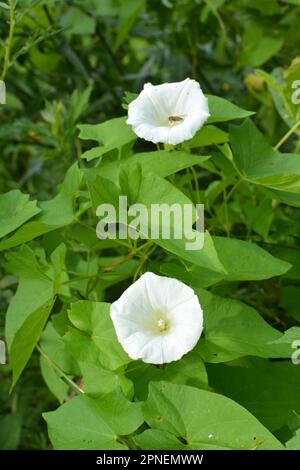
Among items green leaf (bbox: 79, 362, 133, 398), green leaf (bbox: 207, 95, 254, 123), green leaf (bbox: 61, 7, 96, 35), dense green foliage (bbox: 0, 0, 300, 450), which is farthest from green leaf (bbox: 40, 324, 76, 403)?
green leaf (bbox: 61, 7, 96, 35)

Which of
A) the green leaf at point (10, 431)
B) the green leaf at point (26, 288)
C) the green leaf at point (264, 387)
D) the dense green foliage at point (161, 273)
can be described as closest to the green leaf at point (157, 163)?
the dense green foliage at point (161, 273)

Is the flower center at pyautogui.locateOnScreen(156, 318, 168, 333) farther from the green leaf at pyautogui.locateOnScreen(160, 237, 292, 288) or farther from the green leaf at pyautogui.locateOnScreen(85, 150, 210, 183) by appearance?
the green leaf at pyautogui.locateOnScreen(85, 150, 210, 183)

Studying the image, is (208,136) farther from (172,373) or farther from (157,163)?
(172,373)

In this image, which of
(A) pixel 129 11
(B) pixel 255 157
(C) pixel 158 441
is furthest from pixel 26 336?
(A) pixel 129 11

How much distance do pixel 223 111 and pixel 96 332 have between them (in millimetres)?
292

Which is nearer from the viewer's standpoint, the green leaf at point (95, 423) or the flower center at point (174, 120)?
the green leaf at point (95, 423)

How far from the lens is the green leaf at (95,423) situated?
0.77 m

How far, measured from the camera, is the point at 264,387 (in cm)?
86

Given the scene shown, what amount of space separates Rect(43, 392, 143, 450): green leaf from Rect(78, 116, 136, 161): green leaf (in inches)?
11.1

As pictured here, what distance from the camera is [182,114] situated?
35.1 inches

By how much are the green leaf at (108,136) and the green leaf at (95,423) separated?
0.28 meters

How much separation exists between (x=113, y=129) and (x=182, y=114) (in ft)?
0.34

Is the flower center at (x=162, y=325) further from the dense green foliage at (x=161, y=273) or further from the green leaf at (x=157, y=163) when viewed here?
the green leaf at (x=157, y=163)

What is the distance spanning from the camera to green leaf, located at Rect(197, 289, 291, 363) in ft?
2.64
